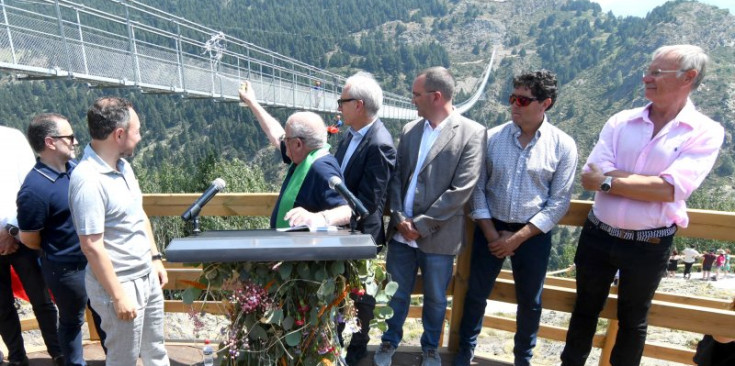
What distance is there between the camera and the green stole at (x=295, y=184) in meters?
2.18

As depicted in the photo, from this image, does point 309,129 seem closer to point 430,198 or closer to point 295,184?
point 295,184

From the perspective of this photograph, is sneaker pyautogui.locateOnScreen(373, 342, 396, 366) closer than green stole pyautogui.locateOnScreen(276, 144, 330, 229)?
No

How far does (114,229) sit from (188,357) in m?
1.11

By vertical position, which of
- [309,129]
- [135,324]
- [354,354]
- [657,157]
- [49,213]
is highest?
[309,129]

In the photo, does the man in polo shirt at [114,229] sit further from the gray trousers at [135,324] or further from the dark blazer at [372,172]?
the dark blazer at [372,172]

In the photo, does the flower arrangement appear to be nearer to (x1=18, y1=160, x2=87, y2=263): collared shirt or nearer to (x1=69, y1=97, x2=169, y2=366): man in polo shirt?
(x1=69, y1=97, x2=169, y2=366): man in polo shirt

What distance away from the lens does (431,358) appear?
2707 millimetres

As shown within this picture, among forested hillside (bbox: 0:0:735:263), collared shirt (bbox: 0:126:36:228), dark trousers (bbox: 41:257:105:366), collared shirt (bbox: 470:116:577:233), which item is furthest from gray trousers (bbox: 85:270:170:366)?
forested hillside (bbox: 0:0:735:263)

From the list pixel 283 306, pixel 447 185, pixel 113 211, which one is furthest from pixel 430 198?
pixel 113 211

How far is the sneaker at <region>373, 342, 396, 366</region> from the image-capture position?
106 inches

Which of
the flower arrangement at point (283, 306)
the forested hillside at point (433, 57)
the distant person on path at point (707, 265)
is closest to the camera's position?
the flower arrangement at point (283, 306)

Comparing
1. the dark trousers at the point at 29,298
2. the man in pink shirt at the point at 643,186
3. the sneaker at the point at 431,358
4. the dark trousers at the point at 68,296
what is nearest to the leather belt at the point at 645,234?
the man in pink shirt at the point at 643,186

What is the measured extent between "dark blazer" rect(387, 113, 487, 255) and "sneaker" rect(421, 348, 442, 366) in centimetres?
55

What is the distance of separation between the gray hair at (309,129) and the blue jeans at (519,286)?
1003 mm
